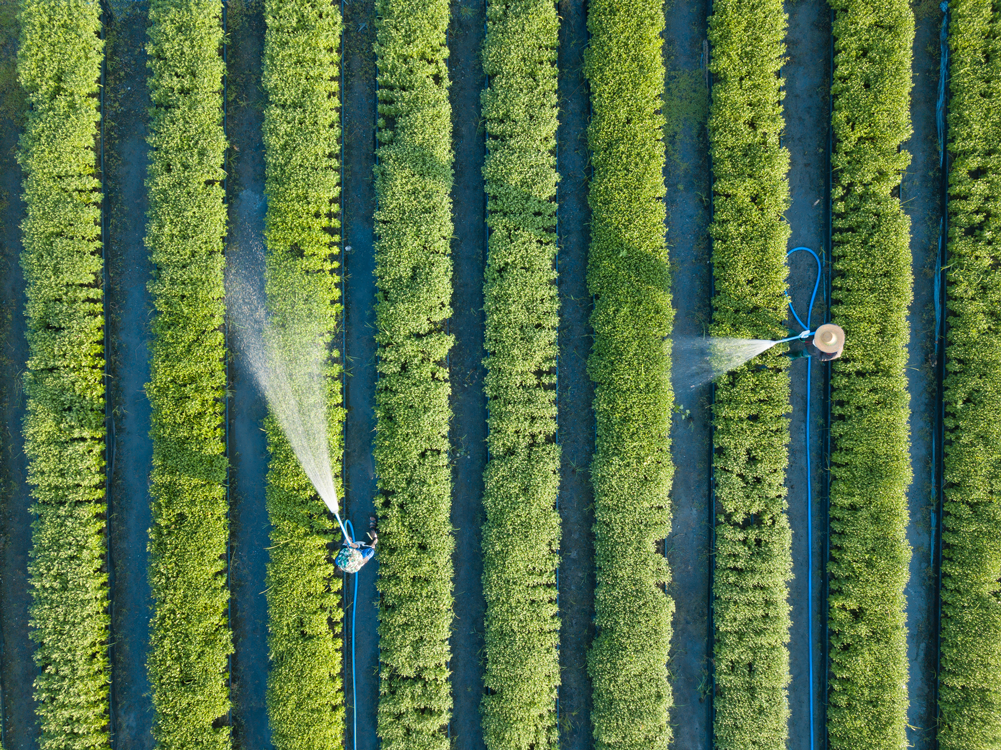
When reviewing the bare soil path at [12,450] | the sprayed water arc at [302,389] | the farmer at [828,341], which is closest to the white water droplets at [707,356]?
the farmer at [828,341]

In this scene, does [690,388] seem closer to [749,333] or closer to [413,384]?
[749,333]

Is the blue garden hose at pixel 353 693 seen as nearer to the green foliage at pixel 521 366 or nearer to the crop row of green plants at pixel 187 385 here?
the crop row of green plants at pixel 187 385

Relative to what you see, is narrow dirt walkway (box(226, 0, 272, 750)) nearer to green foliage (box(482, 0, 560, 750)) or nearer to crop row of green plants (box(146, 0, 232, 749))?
crop row of green plants (box(146, 0, 232, 749))

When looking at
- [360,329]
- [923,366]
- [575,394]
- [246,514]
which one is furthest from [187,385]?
[923,366]

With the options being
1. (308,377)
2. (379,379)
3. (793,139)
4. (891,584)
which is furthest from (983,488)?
(308,377)

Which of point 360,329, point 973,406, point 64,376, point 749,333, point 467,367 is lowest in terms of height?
point 973,406

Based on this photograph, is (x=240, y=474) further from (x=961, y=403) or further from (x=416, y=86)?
(x=961, y=403)

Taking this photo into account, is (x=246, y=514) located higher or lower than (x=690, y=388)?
lower
